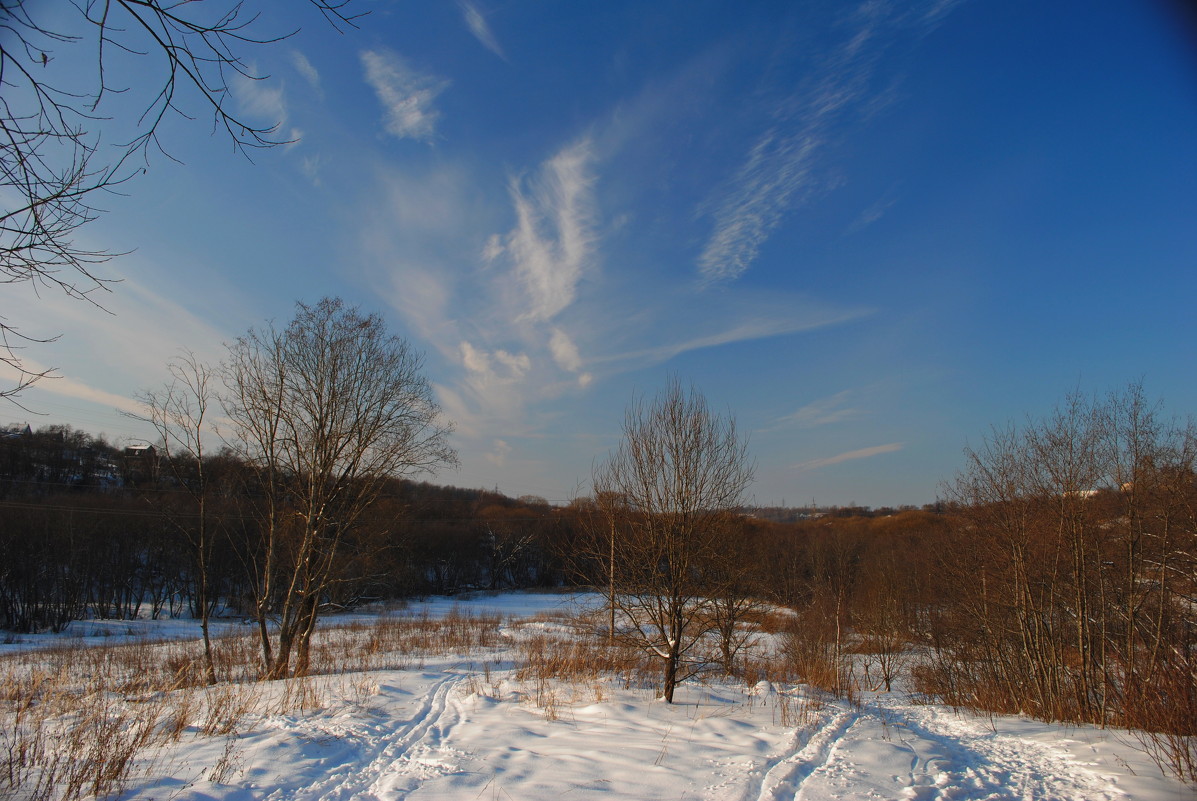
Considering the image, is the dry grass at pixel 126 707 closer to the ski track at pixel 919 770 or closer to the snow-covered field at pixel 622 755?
the snow-covered field at pixel 622 755

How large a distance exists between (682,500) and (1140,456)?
12.2 metres

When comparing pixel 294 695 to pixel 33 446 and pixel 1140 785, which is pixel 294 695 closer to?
pixel 1140 785

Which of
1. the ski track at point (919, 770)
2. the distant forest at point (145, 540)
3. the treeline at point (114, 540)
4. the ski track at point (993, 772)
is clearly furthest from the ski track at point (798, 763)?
the treeline at point (114, 540)

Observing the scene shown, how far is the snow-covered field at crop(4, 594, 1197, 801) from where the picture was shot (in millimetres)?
4930

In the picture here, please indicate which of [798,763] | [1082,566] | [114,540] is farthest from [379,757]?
[114,540]

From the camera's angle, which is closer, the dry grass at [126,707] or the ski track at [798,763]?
the dry grass at [126,707]

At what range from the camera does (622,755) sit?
19.5 ft

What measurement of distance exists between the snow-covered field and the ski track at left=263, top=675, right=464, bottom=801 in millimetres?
23

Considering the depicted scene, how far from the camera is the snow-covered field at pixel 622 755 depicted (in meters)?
4.93

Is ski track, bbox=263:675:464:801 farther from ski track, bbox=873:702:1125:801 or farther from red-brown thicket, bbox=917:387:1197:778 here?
red-brown thicket, bbox=917:387:1197:778

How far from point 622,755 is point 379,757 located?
2.59 metres

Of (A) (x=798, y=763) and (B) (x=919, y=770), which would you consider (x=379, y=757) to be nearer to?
(A) (x=798, y=763)

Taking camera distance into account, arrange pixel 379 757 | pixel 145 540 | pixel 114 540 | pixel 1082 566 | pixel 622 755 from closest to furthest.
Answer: pixel 622 755 < pixel 379 757 < pixel 1082 566 < pixel 114 540 < pixel 145 540

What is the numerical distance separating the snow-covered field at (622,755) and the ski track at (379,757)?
0.9 inches
